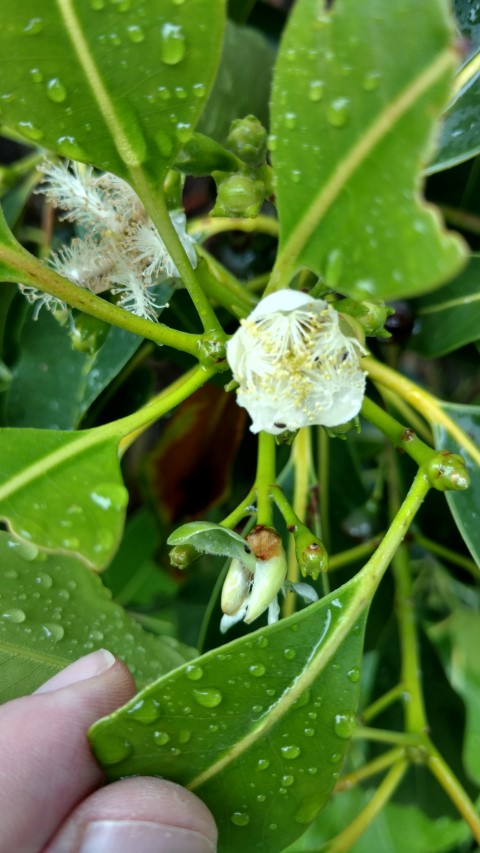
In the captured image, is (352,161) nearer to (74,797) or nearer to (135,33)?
(135,33)

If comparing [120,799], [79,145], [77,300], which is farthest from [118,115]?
[120,799]

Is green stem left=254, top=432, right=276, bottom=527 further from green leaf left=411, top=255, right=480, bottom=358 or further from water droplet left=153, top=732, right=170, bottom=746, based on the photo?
green leaf left=411, top=255, right=480, bottom=358

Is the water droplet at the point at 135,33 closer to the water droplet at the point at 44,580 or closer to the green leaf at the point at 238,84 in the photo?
the green leaf at the point at 238,84

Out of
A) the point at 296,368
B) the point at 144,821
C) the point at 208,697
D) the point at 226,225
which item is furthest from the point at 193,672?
the point at 226,225

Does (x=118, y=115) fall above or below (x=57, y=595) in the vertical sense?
above

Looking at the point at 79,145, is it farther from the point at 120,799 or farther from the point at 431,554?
the point at 431,554

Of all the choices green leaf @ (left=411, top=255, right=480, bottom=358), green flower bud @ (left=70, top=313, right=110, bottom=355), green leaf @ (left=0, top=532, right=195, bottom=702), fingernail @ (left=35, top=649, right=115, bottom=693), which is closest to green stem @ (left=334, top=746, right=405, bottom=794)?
green leaf @ (left=0, top=532, right=195, bottom=702)

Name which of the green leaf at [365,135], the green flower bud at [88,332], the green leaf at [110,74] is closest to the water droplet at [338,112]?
the green leaf at [365,135]
